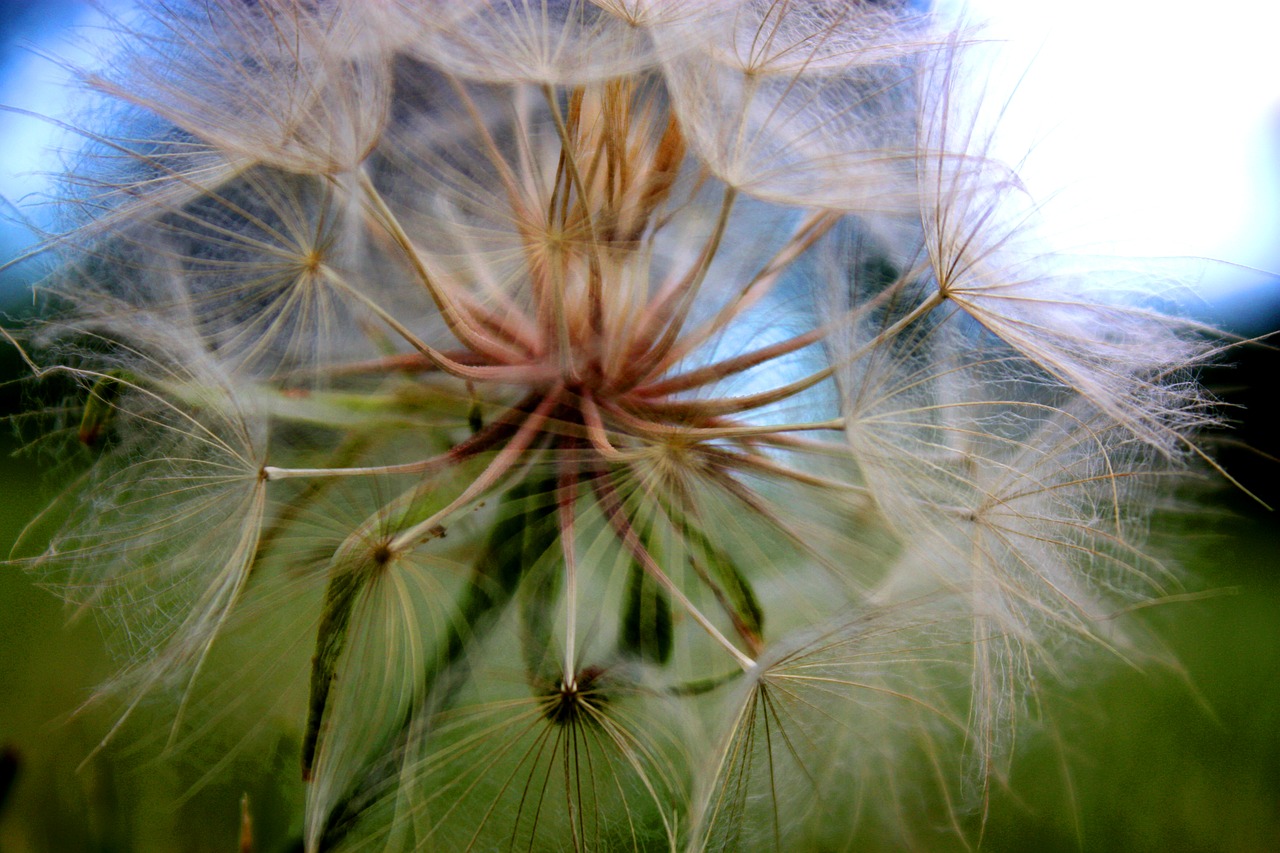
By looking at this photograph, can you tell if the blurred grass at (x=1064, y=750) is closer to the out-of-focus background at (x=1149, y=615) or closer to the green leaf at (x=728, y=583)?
the out-of-focus background at (x=1149, y=615)

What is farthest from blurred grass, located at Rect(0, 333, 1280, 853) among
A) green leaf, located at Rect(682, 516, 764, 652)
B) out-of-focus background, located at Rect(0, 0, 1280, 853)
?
green leaf, located at Rect(682, 516, 764, 652)

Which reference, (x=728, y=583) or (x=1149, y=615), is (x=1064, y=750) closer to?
(x=1149, y=615)

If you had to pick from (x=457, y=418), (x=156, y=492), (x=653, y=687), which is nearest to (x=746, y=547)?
(x=653, y=687)

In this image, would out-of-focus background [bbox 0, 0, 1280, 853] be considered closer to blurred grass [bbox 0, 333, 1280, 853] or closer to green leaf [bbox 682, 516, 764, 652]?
blurred grass [bbox 0, 333, 1280, 853]

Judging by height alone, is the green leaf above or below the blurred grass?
above

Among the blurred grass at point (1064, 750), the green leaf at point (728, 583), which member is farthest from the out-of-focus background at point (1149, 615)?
the green leaf at point (728, 583)

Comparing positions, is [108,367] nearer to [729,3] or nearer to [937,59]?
[729,3]

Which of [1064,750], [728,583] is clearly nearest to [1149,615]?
[1064,750]
